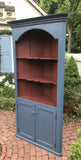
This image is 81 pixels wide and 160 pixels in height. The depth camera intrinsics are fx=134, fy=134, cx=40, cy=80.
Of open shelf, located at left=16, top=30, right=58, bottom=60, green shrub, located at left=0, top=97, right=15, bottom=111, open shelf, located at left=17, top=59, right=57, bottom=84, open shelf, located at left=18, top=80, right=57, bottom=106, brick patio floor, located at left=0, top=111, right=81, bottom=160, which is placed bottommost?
brick patio floor, located at left=0, top=111, right=81, bottom=160

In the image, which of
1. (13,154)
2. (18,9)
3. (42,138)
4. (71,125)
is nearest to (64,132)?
(71,125)

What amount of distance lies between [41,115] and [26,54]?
1.78 meters

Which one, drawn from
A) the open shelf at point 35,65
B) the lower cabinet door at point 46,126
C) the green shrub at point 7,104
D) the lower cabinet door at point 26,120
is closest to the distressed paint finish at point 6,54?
the green shrub at point 7,104

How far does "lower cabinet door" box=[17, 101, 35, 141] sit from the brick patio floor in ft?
0.75

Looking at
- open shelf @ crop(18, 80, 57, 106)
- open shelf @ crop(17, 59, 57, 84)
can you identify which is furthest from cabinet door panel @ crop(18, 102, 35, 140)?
open shelf @ crop(17, 59, 57, 84)

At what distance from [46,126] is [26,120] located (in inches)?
26.2

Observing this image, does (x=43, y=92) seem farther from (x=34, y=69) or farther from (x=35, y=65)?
(x=35, y=65)

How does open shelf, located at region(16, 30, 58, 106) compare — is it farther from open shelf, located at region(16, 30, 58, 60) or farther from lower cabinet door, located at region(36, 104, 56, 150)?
lower cabinet door, located at region(36, 104, 56, 150)

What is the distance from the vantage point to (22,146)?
11.9 feet

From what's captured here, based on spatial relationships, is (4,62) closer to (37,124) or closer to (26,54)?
(26,54)

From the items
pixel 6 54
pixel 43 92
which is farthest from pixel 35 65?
pixel 6 54

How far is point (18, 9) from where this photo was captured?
272 inches

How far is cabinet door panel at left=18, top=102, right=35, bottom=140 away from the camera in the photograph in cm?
364

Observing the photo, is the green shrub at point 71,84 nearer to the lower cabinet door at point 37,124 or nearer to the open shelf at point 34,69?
the open shelf at point 34,69
